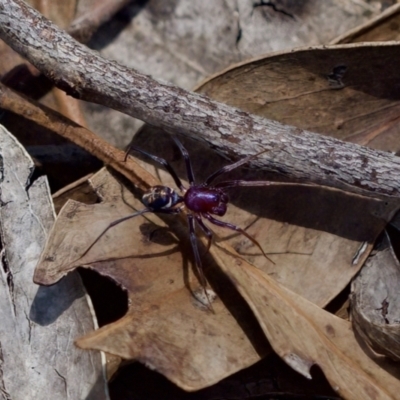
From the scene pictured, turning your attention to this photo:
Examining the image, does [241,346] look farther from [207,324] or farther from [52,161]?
[52,161]

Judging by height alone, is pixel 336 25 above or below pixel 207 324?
above

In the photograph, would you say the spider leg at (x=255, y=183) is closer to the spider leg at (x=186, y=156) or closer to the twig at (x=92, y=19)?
the spider leg at (x=186, y=156)

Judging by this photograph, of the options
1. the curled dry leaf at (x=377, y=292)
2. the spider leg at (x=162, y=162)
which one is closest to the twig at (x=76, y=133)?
the spider leg at (x=162, y=162)

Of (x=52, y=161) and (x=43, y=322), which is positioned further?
→ (x=52, y=161)

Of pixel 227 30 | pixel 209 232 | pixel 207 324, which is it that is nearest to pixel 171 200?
pixel 209 232

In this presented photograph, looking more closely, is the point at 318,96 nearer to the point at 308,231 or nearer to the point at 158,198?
the point at 308,231

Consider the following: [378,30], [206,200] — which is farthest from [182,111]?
[378,30]

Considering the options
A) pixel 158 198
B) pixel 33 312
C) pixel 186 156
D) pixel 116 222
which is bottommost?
pixel 33 312
